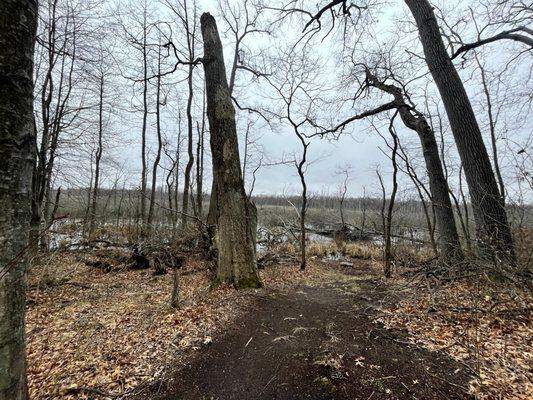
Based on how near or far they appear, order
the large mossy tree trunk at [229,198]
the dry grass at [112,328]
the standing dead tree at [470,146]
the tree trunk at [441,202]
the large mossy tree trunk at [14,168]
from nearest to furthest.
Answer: the large mossy tree trunk at [14,168], the dry grass at [112,328], the standing dead tree at [470,146], the large mossy tree trunk at [229,198], the tree trunk at [441,202]

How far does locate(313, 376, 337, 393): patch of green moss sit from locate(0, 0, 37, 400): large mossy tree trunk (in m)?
2.27

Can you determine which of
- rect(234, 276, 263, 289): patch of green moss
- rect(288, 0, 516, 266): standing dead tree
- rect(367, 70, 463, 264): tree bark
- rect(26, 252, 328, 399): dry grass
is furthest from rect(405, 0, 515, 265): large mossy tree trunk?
rect(26, 252, 328, 399): dry grass

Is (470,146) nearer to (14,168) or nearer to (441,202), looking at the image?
(441,202)

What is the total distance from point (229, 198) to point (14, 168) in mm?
4365

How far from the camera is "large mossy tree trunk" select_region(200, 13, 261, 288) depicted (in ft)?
18.5

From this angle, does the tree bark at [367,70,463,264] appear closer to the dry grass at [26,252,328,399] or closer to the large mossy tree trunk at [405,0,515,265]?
the large mossy tree trunk at [405,0,515,265]

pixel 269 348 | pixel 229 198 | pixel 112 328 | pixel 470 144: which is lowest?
pixel 112 328

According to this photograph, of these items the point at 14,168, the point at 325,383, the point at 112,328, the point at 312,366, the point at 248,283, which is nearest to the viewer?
the point at 14,168

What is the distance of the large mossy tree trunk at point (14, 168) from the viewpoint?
129 cm

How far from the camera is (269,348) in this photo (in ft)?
10.7

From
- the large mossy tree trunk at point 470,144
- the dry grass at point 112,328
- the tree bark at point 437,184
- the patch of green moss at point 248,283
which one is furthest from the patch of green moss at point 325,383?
the tree bark at point 437,184

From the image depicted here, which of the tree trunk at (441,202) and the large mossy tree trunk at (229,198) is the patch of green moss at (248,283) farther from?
the tree trunk at (441,202)

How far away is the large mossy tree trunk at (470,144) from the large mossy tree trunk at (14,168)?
5.58 metres

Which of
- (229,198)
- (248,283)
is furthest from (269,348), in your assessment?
(229,198)
